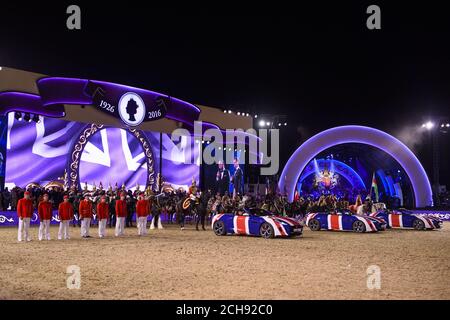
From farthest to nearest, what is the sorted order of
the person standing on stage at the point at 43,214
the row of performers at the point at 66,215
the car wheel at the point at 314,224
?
the car wheel at the point at 314,224 → the person standing on stage at the point at 43,214 → the row of performers at the point at 66,215

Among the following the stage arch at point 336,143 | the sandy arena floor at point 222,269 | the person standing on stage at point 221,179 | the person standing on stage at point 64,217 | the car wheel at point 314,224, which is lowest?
the sandy arena floor at point 222,269

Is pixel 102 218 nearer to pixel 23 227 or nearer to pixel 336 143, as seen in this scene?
pixel 23 227

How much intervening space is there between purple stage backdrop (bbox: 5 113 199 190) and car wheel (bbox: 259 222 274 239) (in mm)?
14026

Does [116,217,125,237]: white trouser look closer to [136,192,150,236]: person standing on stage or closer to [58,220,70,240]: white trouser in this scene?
[136,192,150,236]: person standing on stage

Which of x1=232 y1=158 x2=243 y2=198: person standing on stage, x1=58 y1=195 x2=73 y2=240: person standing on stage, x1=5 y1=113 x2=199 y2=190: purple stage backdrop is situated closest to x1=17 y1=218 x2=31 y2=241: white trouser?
x1=58 y1=195 x2=73 y2=240: person standing on stage

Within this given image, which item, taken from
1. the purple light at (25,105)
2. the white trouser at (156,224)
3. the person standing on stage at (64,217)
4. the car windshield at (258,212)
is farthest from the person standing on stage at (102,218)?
the purple light at (25,105)

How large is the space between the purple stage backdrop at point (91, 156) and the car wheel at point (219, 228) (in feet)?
Result: 38.6

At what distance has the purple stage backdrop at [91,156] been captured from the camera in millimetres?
24953

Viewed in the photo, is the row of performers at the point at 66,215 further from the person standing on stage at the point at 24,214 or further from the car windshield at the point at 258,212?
the car windshield at the point at 258,212

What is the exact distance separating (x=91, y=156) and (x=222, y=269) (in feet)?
66.0

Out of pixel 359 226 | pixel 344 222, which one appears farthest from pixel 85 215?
pixel 359 226

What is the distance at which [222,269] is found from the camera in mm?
10312

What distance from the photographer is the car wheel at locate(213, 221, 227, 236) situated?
19391 mm

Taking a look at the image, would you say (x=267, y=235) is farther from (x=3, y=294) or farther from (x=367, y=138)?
(x=367, y=138)
